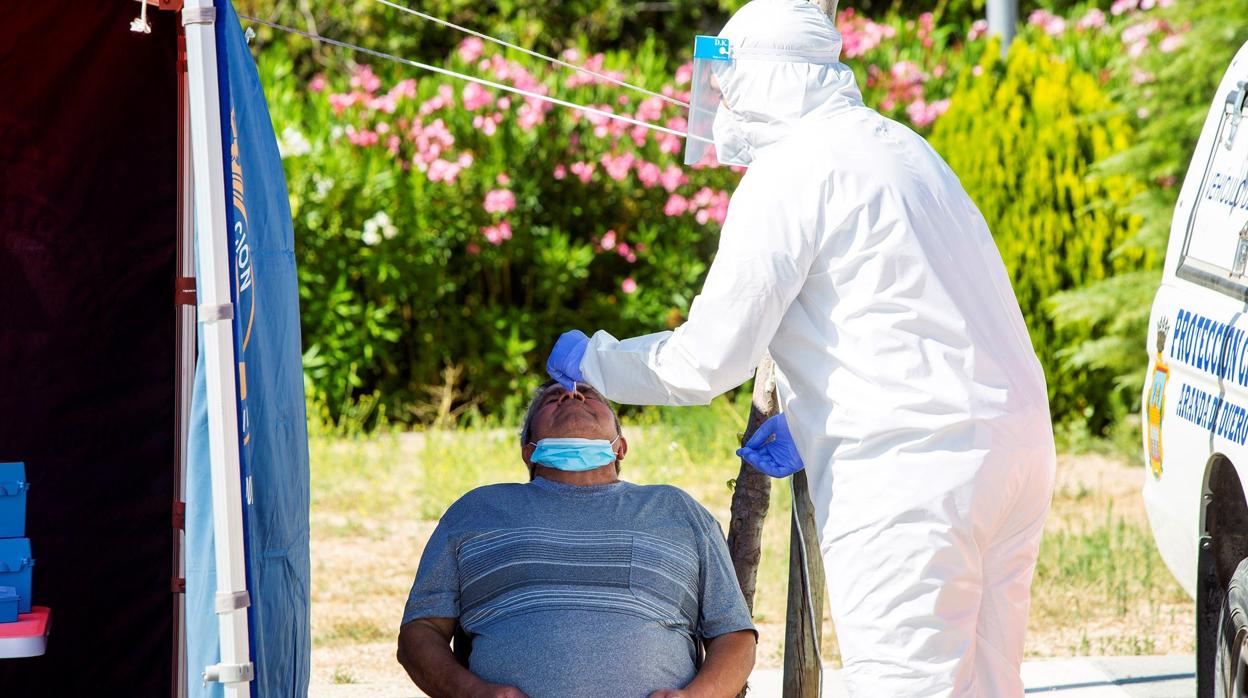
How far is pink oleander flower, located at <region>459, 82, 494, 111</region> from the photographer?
8742 millimetres

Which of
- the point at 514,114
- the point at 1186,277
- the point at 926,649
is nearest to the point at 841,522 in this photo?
the point at 926,649

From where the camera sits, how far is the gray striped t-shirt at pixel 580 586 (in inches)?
125

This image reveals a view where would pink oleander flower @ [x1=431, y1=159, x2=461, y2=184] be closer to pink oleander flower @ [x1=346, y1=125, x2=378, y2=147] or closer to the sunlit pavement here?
pink oleander flower @ [x1=346, y1=125, x2=378, y2=147]

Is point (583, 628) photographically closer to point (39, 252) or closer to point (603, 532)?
point (603, 532)

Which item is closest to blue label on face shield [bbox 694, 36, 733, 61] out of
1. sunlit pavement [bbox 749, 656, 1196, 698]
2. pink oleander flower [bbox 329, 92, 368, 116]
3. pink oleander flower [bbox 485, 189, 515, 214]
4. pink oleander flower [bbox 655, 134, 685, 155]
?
sunlit pavement [bbox 749, 656, 1196, 698]

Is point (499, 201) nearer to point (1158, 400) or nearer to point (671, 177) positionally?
point (671, 177)

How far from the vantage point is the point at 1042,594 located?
227 inches

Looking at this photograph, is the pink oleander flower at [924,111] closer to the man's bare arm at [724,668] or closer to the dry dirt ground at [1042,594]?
the dry dirt ground at [1042,594]

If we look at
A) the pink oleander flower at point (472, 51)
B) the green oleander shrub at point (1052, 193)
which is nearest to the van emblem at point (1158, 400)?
the green oleander shrub at point (1052, 193)

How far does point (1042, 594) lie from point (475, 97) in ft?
15.1

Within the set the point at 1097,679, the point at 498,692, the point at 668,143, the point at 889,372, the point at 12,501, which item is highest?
the point at 668,143

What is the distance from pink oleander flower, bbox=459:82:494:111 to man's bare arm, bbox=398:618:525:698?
19.2 feet

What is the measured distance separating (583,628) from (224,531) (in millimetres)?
943

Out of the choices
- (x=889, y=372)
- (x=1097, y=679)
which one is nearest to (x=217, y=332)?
(x=889, y=372)
